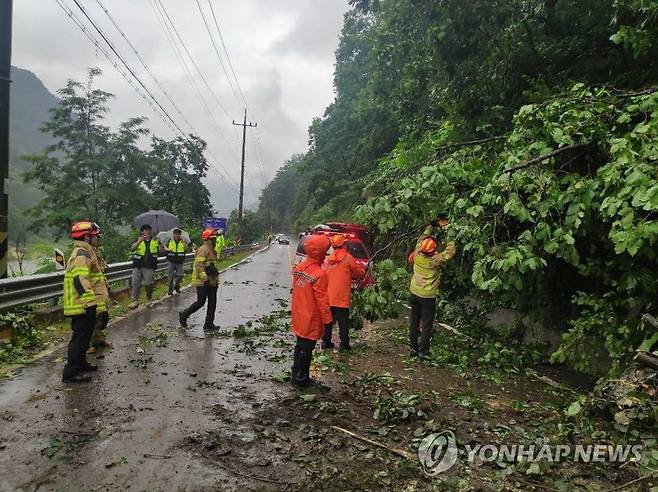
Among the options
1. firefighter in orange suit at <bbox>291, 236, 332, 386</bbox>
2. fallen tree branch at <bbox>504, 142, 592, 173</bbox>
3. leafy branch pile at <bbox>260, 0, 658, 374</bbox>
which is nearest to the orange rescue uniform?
firefighter in orange suit at <bbox>291, 236, 332, 386</bbox>

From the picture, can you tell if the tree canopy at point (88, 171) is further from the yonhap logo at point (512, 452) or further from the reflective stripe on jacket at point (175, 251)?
the yonhap logo at point (512, 452)

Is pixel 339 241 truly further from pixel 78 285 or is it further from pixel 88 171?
pixel 88 171

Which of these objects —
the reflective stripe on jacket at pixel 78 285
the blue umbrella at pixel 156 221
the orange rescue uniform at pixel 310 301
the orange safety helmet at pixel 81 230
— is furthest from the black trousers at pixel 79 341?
the blue umbrella at pixel 156 221

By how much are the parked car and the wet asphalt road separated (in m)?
1.82

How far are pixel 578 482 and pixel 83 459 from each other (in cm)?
393

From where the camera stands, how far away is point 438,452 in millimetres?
4113

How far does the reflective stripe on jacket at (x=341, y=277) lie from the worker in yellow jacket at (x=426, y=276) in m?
0.99

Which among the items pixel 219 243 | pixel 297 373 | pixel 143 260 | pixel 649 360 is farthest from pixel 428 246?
pixel 219 243

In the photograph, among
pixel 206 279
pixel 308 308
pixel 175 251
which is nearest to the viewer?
pixel 308 308

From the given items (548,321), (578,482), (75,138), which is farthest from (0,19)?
(75,138)

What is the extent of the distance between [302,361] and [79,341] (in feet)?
8.87

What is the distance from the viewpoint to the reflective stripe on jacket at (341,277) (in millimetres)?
7742

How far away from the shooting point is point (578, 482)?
147 inches

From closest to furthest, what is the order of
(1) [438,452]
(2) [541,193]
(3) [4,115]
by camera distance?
(1) [438,452]
(2) [541,193]
(3) [4,115]
